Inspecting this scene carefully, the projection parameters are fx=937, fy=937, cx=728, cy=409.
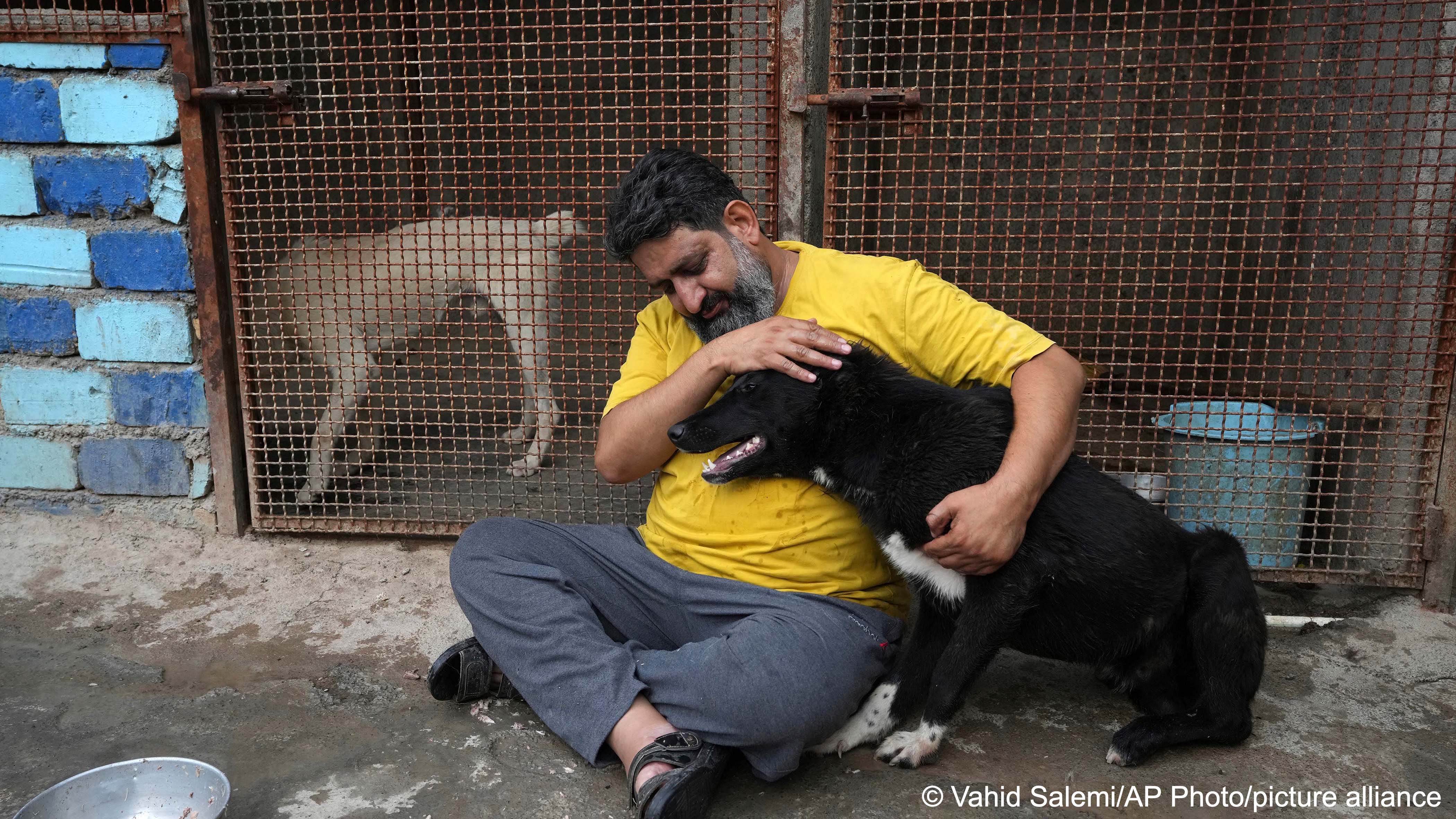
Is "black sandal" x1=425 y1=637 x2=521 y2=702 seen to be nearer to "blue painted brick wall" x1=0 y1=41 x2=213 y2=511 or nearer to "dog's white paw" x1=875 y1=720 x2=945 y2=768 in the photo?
"dog's white paw" x1=875 y1=720 x2=945 y2=768

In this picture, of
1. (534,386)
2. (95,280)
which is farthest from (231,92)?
(534,386)

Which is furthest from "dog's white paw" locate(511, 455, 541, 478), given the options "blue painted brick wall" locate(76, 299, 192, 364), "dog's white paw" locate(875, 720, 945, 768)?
"dog's white paw" locate(875, 720, 945, 768)

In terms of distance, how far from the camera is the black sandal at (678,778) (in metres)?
1.84

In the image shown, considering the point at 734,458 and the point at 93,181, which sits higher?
the point at 93,181

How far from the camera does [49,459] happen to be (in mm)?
3514

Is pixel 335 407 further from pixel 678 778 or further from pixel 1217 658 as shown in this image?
pixel 1217 658

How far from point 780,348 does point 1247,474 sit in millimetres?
1927

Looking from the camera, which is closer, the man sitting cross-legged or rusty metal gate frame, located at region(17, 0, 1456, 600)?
the man sitting cross-legged

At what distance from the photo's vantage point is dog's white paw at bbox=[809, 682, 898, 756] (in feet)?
7.27

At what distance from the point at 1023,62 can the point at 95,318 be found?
16.2 ft

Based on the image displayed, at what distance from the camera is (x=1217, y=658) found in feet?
7.00

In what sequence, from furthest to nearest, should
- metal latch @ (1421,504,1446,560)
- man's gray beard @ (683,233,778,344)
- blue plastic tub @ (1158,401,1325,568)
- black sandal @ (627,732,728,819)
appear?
blue plastic tub @ (1158,401,1325,568) < metal latch @ (1421,504,1446,560) < man's gray beard @ (683,233,778,344) < black sandal @ (627,732,728,819)

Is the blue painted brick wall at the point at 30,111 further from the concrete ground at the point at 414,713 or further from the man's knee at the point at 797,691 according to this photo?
the man's knee at the point at 797,691

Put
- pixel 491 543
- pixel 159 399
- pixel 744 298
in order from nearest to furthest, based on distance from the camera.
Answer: pixel 744 298
pixel 491 543
pixel 159 399
